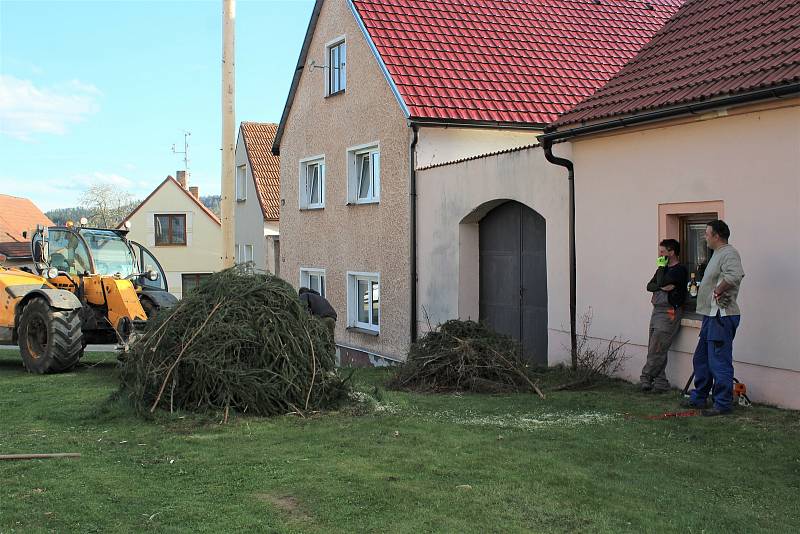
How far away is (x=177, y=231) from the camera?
168ft

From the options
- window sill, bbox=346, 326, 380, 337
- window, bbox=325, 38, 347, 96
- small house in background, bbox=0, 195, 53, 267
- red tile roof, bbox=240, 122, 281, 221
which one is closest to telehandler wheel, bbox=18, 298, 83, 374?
window sill, bbox=346, 326, 380, 337

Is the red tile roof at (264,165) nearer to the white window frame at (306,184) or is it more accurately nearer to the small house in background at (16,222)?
the white window frame at (306,184)

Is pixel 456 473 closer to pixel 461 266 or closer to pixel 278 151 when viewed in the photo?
pixel 461 266

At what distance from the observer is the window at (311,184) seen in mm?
21922

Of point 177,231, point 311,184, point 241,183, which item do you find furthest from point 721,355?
point 177,231

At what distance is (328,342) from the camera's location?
979 cm

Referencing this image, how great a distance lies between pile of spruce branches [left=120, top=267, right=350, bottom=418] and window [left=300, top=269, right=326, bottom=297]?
1174 centimetres

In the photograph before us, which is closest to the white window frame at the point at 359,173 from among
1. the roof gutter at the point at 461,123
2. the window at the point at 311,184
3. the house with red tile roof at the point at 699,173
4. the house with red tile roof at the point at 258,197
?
the roof gutter at the point at 461,123

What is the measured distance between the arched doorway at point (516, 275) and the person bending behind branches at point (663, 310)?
281cm

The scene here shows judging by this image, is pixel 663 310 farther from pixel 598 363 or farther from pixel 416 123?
pixel 416 123

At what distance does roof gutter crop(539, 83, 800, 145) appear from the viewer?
27.9ft

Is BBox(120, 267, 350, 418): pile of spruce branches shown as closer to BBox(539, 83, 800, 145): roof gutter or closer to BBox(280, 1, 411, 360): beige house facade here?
BBox(539, 83, 800, 145): roof gutter

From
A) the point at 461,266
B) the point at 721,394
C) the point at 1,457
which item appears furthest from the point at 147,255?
the point at 721,394

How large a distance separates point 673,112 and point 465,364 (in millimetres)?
3819
